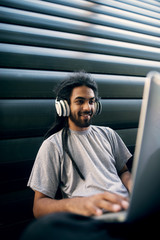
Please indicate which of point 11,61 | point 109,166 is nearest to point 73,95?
point 109,166

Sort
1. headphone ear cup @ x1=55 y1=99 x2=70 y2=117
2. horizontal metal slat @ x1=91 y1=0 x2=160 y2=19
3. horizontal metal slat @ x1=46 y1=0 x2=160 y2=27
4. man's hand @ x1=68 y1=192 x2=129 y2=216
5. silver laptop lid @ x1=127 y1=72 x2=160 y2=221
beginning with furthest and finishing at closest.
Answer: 1. horizontal metal slat @ x1=91 y1=0 x2=160 y2=19
2. horizontal metal slat @ x1=46 y1=0 x2=160 y2=27
3. headphone ear cup @ x1=55 y1=99 x2=70 y2=117
4. man's hand @ x1=68 y1=192 x2=129 y2=216
5. silver laptop lid @ x1=127 y1=72 x2=160 y2=221

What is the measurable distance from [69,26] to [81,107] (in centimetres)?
110

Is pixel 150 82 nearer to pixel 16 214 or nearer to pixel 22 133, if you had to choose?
pixel 22 133

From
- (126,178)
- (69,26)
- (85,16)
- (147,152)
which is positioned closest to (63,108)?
(126,178)

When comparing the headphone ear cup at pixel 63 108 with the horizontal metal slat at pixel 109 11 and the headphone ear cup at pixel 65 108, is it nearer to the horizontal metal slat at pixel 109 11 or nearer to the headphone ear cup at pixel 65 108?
the headphone ear cup at pixel 65 108

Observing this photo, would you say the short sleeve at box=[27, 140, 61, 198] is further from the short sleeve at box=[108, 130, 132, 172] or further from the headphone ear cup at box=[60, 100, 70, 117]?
the short sleeve at box=[108, 130, 132, 172]

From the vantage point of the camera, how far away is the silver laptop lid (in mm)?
465

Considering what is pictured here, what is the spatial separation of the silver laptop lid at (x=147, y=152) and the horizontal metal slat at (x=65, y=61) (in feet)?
3.74

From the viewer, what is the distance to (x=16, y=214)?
123 cm

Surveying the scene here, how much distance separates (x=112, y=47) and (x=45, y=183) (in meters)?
1.49

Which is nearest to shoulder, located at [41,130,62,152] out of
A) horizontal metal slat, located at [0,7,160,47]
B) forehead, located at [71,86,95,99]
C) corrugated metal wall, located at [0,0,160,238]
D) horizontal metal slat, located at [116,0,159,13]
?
forehead, located at [71,86,95,99]

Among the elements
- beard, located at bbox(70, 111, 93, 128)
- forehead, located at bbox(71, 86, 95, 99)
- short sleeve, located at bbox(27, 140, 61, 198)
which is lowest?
short sleeve, located at bbox(27, 140, 61, 198)

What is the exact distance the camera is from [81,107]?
1064 millimetres

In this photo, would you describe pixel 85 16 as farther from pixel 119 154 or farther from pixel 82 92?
pixel 119 154
